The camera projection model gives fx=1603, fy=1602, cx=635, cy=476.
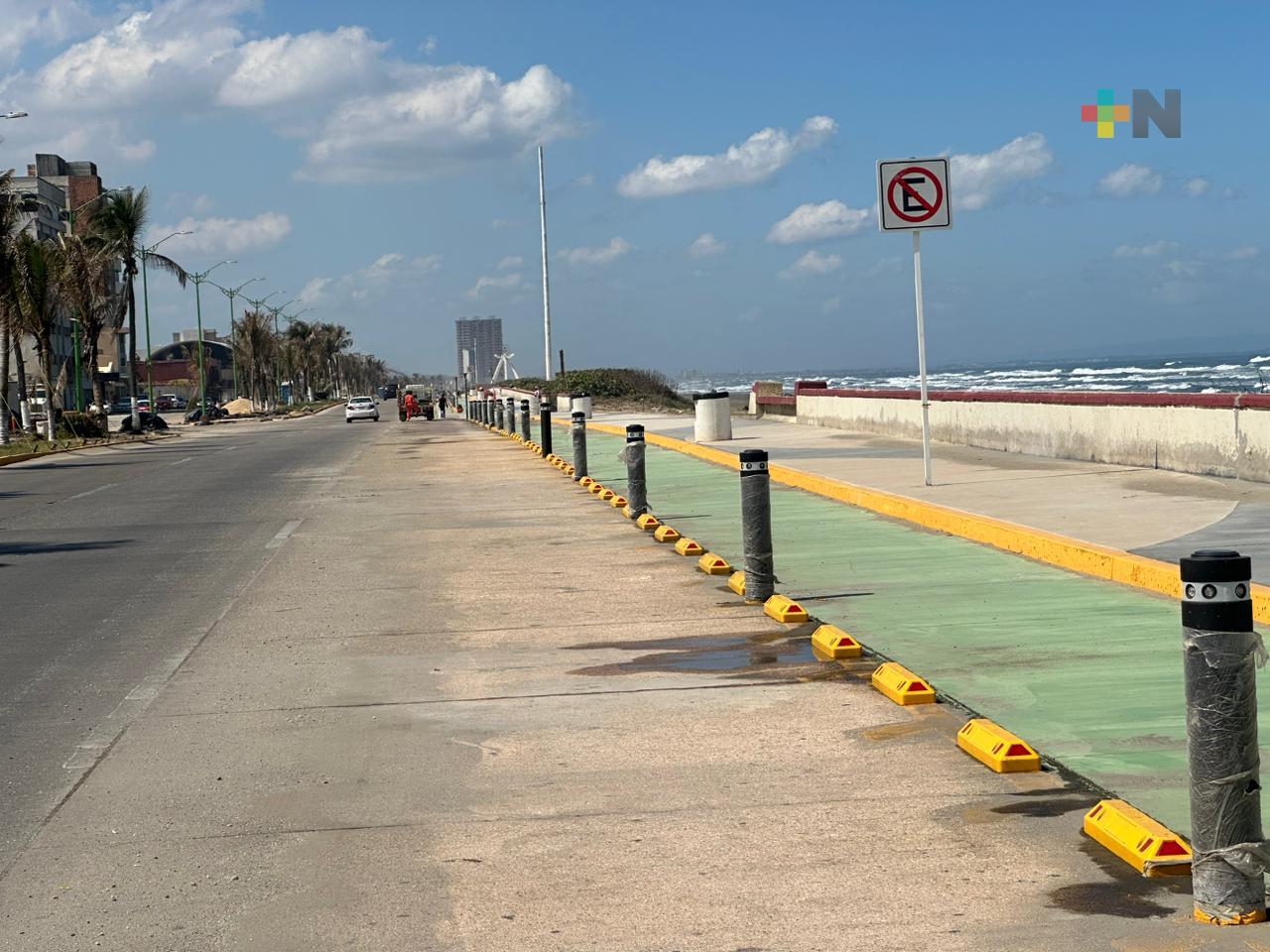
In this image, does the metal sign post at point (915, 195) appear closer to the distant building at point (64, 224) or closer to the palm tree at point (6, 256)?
the palm tree at point (6, 256)

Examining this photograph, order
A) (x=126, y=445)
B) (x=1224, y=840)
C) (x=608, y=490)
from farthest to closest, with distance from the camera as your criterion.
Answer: (x=126, y=445), (x=608, y=490), (x=1224, y=840)

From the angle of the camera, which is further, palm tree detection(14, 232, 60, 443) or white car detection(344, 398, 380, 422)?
white car detection(344, 398, 380, 422)

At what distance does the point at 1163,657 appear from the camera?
8.54 m

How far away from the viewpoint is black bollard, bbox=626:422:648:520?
17078 mm

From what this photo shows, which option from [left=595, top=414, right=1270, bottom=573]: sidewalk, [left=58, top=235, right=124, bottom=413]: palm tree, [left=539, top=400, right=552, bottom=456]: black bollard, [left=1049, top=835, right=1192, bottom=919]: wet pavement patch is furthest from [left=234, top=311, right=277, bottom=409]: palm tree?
[left=1049, top=835, right=1192, bottom=919]: wet pavement patch

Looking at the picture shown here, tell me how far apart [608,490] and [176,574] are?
825cm

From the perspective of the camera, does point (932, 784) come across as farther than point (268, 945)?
Yes

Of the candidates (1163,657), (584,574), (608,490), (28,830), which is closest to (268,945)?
(28,830)

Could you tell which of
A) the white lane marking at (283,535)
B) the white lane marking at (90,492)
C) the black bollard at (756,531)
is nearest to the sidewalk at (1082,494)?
the black bollard at (756,531)

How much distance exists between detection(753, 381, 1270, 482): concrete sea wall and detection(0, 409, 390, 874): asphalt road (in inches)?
385

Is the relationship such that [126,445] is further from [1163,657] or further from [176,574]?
[1163,657]

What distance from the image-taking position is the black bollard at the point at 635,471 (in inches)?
672

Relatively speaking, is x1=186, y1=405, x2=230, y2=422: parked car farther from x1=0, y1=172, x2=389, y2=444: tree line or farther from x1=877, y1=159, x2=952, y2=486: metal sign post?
x1=877, y1=159, x2=952, y2=486: metal sign post

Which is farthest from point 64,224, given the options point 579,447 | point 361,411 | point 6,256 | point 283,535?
point 283,535
